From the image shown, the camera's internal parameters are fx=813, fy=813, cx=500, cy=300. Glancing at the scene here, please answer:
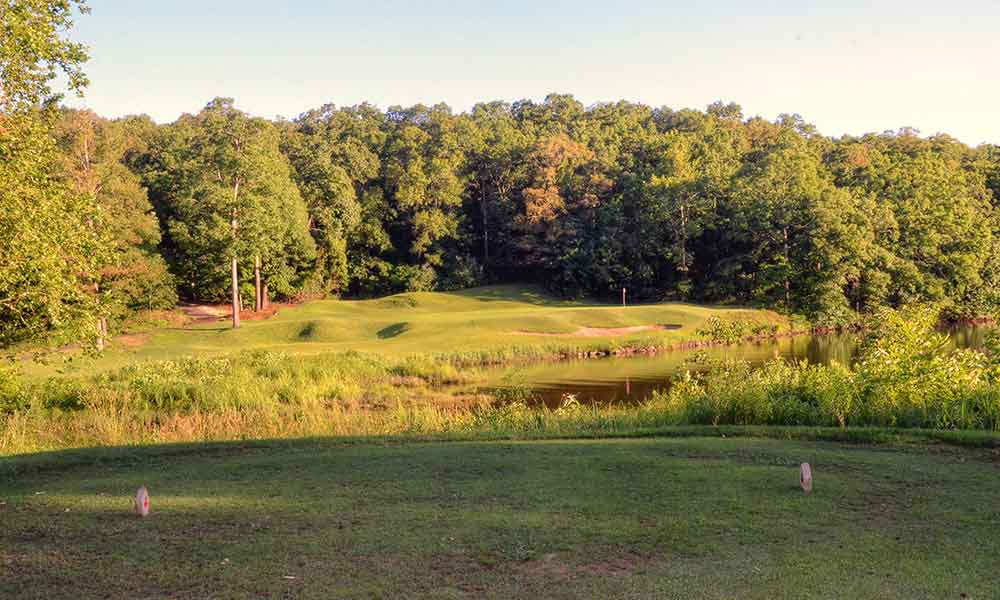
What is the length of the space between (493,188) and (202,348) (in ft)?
166

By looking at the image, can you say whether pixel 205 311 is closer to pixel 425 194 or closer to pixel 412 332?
pixel 425 194

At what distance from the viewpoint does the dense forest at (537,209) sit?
54375 millimetres

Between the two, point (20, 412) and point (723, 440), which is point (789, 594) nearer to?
point (723, 440)

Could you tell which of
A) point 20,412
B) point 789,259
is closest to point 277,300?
point 789,259

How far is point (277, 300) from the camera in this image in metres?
75.2

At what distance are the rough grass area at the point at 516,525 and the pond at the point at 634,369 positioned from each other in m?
13.7

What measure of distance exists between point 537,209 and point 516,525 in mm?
71786

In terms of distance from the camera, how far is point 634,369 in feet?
125

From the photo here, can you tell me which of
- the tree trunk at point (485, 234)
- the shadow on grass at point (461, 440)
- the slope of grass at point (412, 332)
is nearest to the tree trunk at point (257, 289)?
the slope of grass at point (412, 332)

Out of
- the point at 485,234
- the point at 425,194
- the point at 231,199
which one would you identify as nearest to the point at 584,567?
the point at 231,199

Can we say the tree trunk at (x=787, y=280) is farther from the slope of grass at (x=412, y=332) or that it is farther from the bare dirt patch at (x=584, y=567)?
the bare dirt patch at (x=584, y=567)

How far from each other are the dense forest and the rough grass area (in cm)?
3903

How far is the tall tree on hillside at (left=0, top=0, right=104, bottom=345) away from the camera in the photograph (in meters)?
16.1

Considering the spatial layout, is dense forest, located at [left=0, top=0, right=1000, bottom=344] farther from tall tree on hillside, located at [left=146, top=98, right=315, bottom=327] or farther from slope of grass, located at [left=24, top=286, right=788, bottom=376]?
slope of grass, located at [left=24, top=286, right=788, bottom=376]
